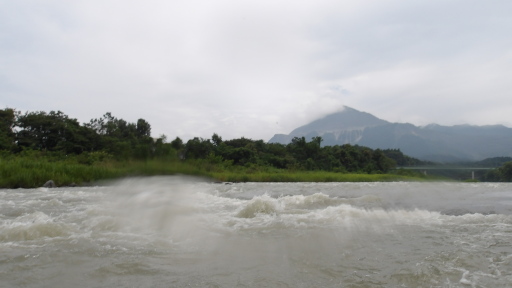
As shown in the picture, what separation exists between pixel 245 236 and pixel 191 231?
0.93 meters

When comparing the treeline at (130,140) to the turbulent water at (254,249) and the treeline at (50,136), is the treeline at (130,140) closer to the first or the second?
the treeline at (50,136)

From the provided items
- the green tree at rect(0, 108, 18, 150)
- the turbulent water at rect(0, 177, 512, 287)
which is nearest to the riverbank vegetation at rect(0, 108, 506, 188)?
the green tree at rect(0, 108, 18, 150)

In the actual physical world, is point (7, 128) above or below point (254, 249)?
above

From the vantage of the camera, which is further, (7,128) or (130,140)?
(7,128)

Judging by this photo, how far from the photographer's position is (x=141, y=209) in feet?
24.1

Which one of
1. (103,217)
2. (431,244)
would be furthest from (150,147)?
(431,244)

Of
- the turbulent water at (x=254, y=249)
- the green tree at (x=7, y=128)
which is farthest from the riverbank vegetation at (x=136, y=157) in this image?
the turbulent water at (x=254, y=249)

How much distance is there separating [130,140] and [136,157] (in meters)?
12.7

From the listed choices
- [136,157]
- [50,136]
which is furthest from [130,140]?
[50,136]

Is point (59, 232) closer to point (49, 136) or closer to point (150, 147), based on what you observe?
point (150, 147)

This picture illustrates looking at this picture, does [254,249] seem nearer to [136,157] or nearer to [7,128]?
[136,157]

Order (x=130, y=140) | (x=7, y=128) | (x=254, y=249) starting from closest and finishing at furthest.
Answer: (x=254, y=249)
(x=130, y=140)
(x=7, y=128)

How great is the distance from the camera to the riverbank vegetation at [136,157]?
380 inches

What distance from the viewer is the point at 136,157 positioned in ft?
29.2
